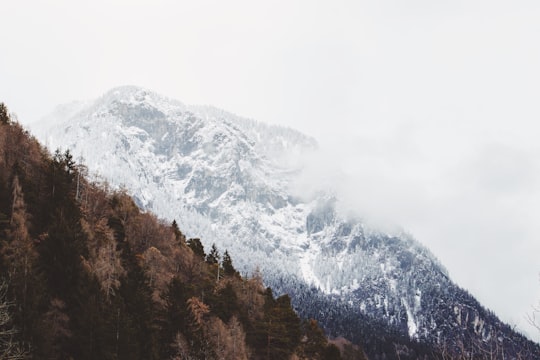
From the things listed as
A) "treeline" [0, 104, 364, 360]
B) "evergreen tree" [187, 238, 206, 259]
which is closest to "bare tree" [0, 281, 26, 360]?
"treeline" [0, 104, 364, 360]

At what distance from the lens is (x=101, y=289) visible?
44312mm

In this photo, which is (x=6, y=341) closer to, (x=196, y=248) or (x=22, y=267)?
(x=22, y=267)

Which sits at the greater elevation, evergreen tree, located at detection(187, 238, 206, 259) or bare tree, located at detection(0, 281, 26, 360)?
evergreen tree, located at detection(187, 238, 206, 259)

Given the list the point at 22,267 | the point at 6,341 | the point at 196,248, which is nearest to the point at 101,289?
the point at 22,267

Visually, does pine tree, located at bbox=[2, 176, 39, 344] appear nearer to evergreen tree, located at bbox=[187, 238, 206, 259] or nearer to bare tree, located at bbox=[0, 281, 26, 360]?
bare tree, located at bbox=[0, 281, 26, 360]

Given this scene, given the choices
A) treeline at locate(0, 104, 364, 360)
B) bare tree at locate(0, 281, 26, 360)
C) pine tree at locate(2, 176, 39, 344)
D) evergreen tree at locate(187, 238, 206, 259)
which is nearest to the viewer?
bare tree at locate(0, 281, 26, 360)

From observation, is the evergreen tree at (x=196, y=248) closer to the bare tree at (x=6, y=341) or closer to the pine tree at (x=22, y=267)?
the pine tree at (x=22, y=267)

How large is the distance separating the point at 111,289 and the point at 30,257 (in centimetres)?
976

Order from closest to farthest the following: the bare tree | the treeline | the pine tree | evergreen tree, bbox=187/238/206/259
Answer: the bare tree < the pine tree < the treeline < evergreen tree, bbox=187/238/206/259

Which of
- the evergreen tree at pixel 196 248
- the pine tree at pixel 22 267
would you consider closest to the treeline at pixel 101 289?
the pine tree at pixel 22 267

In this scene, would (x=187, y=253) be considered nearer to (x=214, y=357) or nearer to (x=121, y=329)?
(x=214, y=357)

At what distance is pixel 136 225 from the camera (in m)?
73.5

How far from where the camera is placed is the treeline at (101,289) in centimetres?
3697

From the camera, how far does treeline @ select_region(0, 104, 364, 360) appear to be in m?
37.0
